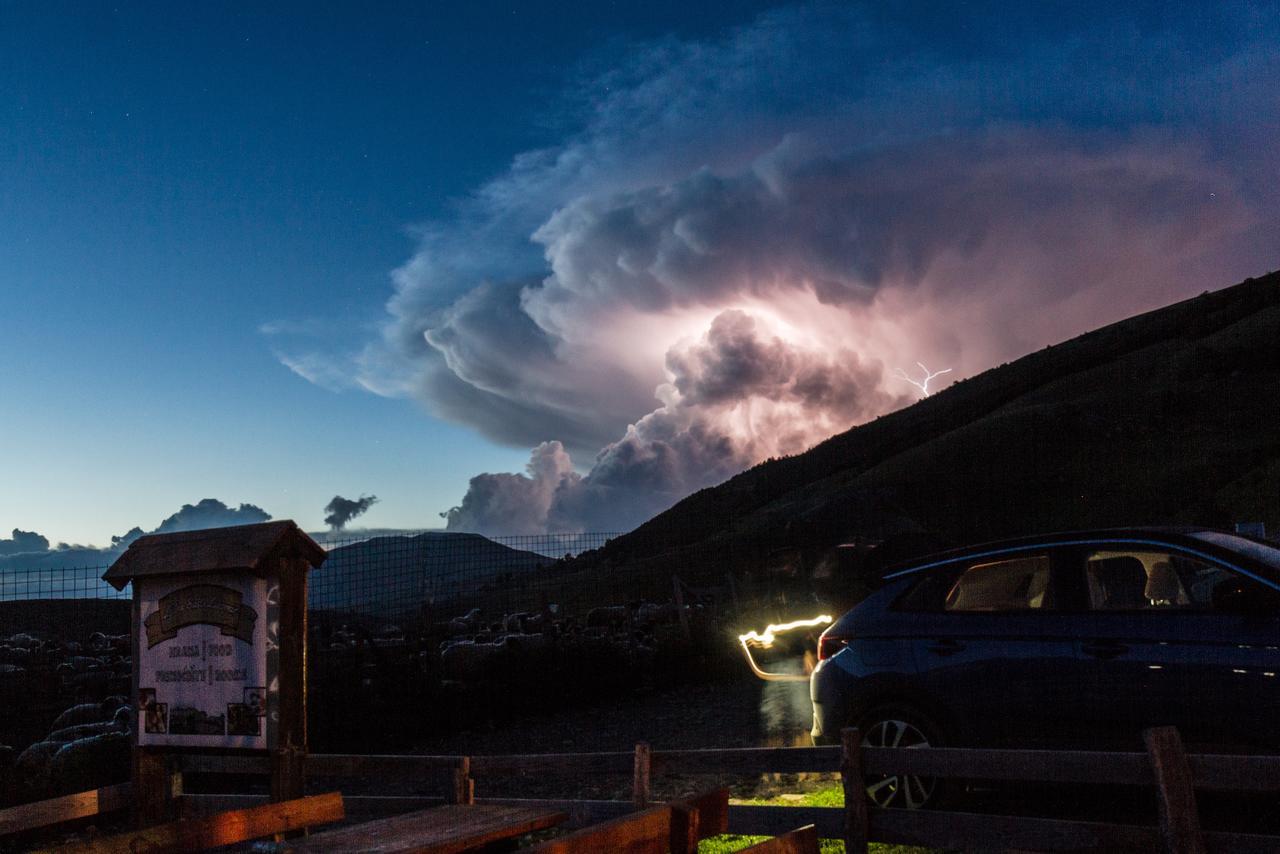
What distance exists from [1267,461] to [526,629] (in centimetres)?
3646

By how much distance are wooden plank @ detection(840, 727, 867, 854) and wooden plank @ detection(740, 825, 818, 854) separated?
3.28 meters

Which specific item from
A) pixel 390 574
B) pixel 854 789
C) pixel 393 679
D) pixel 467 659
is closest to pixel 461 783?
pixel 854 789

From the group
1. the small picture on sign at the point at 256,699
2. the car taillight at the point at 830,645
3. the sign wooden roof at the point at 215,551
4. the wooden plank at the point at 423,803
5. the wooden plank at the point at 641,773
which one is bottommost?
the wooden plank at the point at 423,803

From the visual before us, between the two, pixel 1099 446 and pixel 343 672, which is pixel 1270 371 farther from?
pixel 343 672

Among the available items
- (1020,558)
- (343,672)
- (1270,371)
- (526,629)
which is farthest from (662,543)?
(1020,558)

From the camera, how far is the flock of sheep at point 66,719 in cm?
1116

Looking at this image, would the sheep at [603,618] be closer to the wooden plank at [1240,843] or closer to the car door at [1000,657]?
the car door at [1000,657]

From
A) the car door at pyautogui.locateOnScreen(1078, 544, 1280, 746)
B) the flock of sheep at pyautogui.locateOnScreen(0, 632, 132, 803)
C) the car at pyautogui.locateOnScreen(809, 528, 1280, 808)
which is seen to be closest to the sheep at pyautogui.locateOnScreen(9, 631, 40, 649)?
the flock of sheep at pyautogui.locateOnScreen(0, 632, 132, 803)

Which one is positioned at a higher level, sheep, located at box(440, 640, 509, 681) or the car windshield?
the car windshield

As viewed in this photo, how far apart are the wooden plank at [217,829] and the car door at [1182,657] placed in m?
4.85

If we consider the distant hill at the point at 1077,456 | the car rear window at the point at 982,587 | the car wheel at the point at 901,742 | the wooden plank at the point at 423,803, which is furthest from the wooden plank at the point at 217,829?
the distant hill at the point at 1077,456

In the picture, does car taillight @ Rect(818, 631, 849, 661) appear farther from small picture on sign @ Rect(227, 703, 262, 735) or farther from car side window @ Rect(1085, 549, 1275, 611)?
small picture on sign @ Rect(227, 703, 262, 735)

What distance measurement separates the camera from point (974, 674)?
24.4 feet

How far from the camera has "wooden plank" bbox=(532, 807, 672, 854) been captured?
3.04 m
